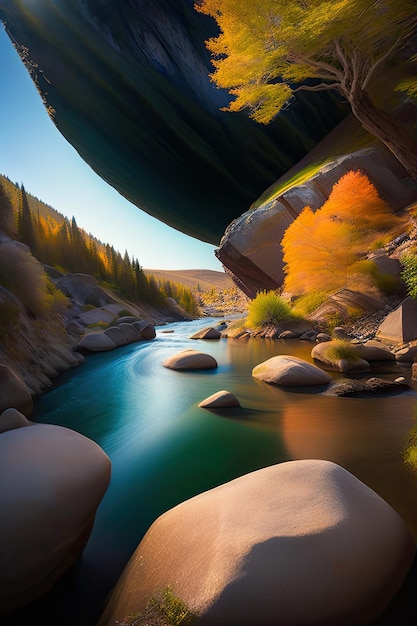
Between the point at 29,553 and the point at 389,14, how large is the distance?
11.3 meters

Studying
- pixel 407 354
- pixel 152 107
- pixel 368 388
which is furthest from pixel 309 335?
pixel 152 107

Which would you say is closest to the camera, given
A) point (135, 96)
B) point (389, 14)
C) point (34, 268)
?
point (389, 14)

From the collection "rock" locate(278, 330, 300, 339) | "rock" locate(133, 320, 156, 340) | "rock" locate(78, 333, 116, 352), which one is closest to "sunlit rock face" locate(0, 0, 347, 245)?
"rock" locate(133, 320, 156, 340)

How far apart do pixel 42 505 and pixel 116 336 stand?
11668mm

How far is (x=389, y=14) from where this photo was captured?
23.1 feet

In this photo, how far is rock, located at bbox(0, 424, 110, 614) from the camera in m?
1.63

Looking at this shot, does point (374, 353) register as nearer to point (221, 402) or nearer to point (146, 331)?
point (221, 402)

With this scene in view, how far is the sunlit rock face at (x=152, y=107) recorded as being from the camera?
12.3 metres

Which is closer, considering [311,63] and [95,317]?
[311,63]

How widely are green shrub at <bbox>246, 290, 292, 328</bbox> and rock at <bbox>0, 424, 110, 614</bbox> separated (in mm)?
12037

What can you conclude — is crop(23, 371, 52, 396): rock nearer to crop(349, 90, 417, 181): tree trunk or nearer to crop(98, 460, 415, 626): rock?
crop(98, 460, 415, 626): rock

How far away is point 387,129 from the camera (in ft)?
26.3

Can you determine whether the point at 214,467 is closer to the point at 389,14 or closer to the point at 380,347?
the point at 380,347

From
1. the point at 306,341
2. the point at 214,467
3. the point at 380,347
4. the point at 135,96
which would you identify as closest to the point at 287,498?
the point at 214,467
